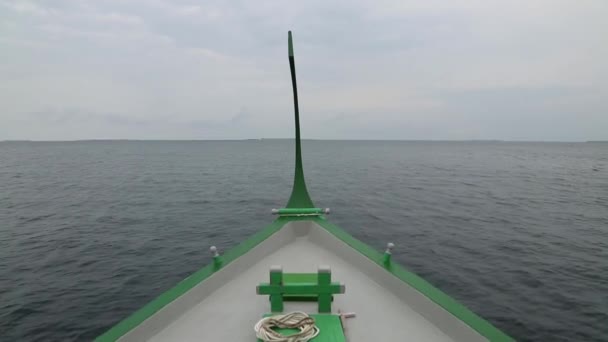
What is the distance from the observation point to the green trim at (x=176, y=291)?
3673 mm

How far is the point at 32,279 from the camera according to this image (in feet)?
37.8

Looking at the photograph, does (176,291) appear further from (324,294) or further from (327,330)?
(327,330)

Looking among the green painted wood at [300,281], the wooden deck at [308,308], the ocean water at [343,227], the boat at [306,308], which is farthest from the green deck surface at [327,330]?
the ocean water at [343,227]

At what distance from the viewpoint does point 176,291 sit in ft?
14.8

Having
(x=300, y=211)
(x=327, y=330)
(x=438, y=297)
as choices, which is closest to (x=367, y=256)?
(x=438, y=297)

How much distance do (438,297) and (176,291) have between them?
3.84 meters

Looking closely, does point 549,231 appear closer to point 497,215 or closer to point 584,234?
point 584,234

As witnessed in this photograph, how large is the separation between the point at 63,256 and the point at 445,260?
56.3 feet

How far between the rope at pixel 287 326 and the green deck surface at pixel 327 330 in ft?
0.20

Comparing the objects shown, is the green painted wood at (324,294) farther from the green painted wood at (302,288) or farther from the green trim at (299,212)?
the green trim at (299,212)

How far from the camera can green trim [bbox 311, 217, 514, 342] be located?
3.49 metres

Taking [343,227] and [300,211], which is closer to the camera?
[300,211]

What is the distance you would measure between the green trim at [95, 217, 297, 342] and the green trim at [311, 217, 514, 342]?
1.85m

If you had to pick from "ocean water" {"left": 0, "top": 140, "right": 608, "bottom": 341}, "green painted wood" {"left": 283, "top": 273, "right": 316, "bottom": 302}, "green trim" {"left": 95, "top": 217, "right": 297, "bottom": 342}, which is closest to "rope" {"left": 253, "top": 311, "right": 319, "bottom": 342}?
"green painted wood" {"left": 283, "top": 273, "right": 316, "bottom": 302}
